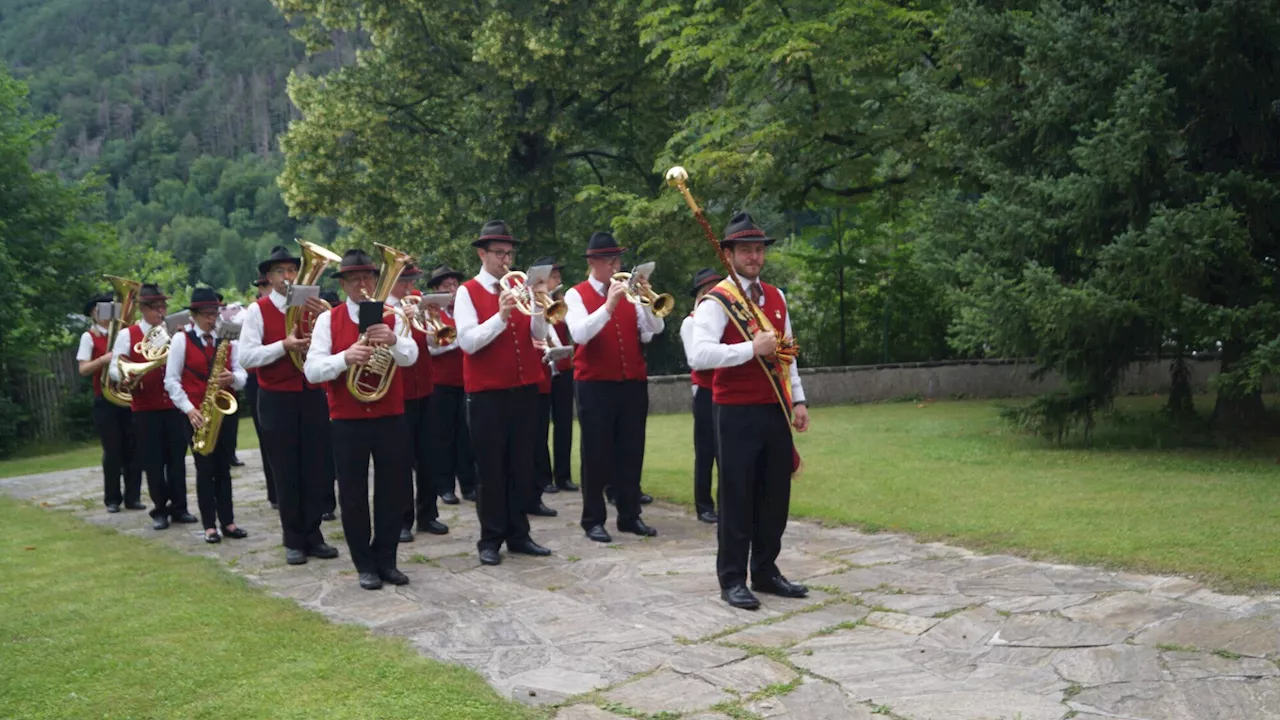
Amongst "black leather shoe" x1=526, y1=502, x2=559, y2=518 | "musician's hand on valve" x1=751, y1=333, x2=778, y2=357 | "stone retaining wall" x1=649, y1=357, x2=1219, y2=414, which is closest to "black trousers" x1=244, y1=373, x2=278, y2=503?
"black leather shoe" x1=526, y1=502, x2=559, y2=518

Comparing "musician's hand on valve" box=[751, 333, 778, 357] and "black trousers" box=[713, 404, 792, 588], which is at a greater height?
"musician's hand on valve" box=[751, 333, 778, 357]

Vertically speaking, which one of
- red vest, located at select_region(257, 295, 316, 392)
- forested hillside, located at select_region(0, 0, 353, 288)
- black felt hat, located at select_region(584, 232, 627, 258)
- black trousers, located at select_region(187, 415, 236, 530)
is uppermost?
forested hillside, located at select_region(0, 0, 353, 288)

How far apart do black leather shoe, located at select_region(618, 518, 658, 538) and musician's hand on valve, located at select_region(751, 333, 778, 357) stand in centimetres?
313

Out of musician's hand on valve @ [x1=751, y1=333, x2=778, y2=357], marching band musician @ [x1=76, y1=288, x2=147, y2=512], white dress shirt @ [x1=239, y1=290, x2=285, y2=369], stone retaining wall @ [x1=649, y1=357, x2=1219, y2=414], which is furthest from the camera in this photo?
stone retaining wall @ [x1=649, y1=357, x2=1219, y2=414]

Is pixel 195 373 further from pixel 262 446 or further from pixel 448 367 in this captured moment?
pixel 448 367

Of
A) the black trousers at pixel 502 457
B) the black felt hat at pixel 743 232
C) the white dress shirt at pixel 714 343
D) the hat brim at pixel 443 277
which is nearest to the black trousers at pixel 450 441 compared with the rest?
the hat brim at pixel 443 277

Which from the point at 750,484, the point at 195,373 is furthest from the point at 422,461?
the point at 750,484

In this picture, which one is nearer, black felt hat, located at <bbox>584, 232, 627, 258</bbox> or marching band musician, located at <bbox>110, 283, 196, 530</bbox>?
black felt hat, located at <bbox>584, 232, 627, 258</bbox>

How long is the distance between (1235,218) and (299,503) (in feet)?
29.4

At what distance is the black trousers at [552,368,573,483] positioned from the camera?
38.7ft

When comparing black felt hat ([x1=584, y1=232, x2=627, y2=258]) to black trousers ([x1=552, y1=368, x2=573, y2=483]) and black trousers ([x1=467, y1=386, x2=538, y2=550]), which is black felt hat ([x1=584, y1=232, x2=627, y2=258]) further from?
black trousers ([x1=552, y1=368, x2=573, y2=483])

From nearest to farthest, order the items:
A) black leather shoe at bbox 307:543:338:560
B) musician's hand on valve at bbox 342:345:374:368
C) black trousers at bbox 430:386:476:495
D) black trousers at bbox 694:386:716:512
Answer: musician's hand on valve at bbox 342:345:374:368, black leather shoe at bbox 307:543:338:560, black trousers at bbox 694:386:716:512, black trousers at bbox 430:386:476:495

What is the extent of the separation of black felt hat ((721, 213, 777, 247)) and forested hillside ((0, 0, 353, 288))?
168 feet

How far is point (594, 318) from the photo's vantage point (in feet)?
28.8
